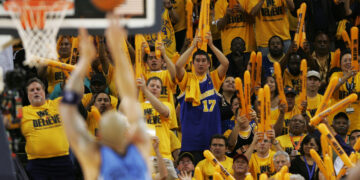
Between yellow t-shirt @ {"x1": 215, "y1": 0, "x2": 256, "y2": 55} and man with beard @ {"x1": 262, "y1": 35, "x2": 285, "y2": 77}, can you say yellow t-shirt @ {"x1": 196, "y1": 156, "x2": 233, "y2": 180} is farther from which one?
yellow t-shirt @ {"x1": 215, "y1": 0, "x2": 256, "y2": 55}

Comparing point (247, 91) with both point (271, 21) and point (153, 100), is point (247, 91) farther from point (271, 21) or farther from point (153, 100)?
point (271, 21)

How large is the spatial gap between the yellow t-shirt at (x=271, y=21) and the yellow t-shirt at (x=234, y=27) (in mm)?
228

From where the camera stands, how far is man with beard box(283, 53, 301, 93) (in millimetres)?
12758

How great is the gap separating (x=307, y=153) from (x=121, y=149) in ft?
19.5

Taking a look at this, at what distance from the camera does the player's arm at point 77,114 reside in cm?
530

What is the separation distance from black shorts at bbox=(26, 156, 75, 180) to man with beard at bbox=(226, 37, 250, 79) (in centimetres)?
396

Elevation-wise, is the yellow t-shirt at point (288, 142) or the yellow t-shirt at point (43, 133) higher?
the yellow t-shirt at point (43, 133)

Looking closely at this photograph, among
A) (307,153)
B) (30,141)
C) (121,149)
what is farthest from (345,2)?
(121,149)

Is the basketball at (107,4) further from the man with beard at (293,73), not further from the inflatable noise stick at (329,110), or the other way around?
the man with beard at (293,73)

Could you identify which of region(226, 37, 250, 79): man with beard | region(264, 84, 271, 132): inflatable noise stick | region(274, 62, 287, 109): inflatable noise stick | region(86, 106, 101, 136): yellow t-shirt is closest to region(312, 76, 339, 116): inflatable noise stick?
region(264, 84, 271, 132): inflatable noise stick

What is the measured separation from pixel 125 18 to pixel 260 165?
414cm

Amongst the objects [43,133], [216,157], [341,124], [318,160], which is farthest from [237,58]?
[43,133]

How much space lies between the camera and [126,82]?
18.0ft

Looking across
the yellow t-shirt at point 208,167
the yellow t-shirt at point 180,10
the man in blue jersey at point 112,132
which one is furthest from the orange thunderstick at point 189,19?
the man in blue jersey at point 112,132
